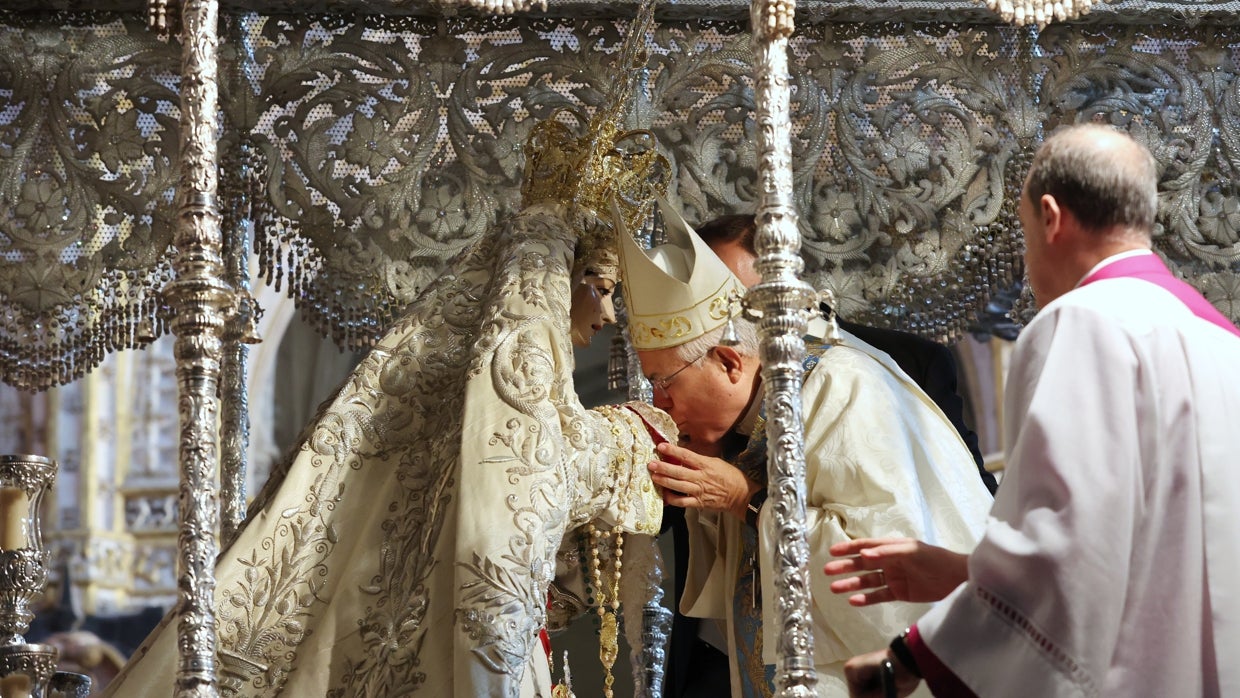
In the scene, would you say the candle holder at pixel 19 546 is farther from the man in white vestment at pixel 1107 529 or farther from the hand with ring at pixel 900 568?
the man in white vestment at pixel 1107 529

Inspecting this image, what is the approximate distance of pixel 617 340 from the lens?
16.8 ft

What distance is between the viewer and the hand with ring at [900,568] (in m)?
2.82

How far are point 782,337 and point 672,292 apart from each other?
96cm

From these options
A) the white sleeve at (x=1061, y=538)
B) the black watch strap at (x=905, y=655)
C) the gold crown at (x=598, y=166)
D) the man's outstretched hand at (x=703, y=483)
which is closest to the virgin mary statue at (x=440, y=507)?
the man's outstretched hand at (x=703, y=483)

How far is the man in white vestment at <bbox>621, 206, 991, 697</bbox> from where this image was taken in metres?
3.76

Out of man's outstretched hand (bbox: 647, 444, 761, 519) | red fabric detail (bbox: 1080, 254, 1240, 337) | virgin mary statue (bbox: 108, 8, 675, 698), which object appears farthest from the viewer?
man's outstretched hand (bbox: 647, 444, 761, 519)

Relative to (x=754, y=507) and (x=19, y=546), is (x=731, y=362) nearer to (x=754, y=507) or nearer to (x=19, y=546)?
(x=754, y=507)

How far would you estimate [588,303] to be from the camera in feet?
13.8

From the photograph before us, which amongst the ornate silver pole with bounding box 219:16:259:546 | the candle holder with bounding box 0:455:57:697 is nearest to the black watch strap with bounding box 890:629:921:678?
the candle holder with bounding box 0:455:57:697

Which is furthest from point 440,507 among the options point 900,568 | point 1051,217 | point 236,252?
point 236,252

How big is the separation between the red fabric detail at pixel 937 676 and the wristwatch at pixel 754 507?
1.28 metres

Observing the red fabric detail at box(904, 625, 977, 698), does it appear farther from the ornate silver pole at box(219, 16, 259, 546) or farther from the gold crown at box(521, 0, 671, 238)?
the ornate silver pole at box(219, 16, 259, 546)

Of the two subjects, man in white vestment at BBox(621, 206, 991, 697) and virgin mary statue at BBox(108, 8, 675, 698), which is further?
man in white vestment at BBox(621, 206, 991, 697)

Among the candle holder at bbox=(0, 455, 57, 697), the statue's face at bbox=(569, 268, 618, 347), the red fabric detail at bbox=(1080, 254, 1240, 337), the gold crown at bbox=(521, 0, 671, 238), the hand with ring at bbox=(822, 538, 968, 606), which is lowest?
the hand with ring at bbox=(822, 538, 968, 606)
